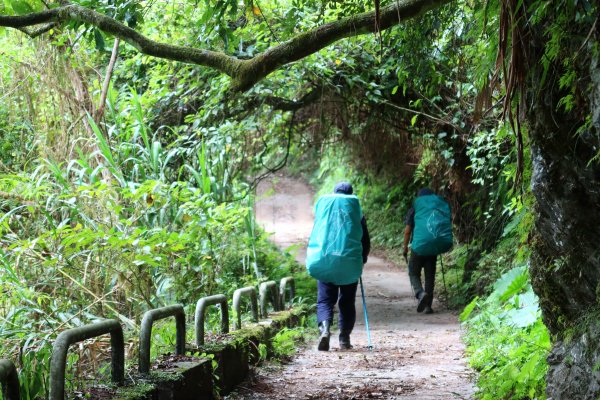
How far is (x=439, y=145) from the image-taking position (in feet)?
38.2

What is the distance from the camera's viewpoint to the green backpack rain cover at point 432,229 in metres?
10.9

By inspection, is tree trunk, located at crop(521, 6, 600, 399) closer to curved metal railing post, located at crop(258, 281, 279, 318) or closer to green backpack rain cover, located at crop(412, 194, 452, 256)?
curved metal railing post, located at crop(258, 281, 279, 318)

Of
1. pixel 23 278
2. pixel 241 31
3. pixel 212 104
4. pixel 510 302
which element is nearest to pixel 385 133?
pixel 212 104

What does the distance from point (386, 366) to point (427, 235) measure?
13.5 feet

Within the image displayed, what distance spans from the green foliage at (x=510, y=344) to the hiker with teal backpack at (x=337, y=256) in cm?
143

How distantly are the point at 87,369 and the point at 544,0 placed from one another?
4.37 meters

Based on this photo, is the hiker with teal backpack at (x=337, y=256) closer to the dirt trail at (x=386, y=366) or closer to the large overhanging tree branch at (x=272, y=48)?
the dirt trail at (x=386, y=366)

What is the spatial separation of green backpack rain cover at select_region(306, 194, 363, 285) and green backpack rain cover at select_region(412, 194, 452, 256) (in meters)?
3.16

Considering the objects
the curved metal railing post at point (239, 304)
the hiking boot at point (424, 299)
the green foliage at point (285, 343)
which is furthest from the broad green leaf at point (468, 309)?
the curved metal railing post at point (239, 304)

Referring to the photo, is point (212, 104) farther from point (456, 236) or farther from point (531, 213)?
point (531, 213)

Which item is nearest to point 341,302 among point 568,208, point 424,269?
point 424,269

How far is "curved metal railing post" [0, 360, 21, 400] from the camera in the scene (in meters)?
3.01

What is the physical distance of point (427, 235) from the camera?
1091cm

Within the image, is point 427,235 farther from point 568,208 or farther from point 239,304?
point 568,208
